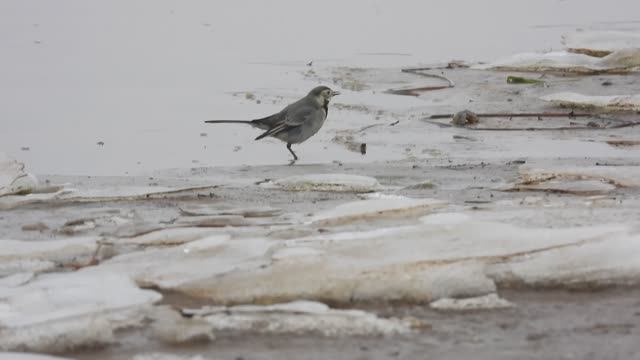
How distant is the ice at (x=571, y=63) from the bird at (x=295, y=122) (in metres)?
2.68

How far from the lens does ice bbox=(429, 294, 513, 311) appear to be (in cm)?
491

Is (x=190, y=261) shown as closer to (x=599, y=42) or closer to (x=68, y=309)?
(x=68, y=309)

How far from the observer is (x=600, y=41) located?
1335cm

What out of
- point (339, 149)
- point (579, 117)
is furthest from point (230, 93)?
point (579, 117)

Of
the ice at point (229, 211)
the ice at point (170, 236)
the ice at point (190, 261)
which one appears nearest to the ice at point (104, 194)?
the ice at point (229, 211)

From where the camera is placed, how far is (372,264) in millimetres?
5273

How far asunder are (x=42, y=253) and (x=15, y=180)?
69.5 inches

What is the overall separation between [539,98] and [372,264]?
20.0 ft

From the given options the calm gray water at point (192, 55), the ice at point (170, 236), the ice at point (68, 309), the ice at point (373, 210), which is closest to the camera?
the ice at point (68, 309)

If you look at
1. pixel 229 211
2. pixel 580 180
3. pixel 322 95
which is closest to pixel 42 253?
pixel 229 211

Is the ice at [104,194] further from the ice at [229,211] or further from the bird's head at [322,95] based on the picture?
the bird's head at [322,95]

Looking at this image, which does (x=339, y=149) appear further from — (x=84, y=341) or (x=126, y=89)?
(x=84, y=341)

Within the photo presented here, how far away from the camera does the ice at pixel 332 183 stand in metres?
7.59

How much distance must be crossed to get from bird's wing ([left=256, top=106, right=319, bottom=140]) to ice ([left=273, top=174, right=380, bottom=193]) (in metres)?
2.16
